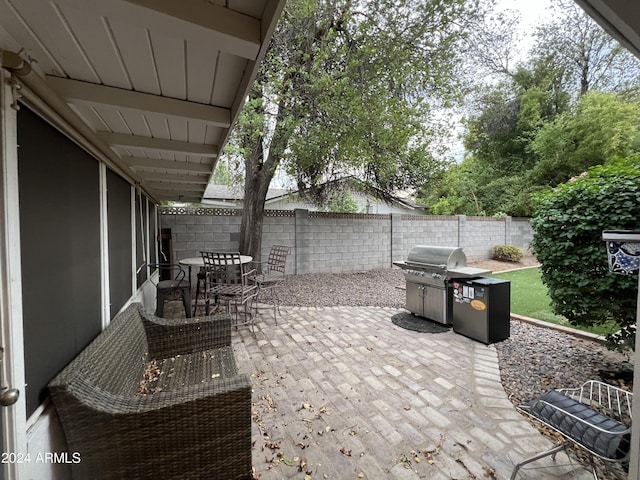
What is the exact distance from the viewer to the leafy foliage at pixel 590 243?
2.58 m

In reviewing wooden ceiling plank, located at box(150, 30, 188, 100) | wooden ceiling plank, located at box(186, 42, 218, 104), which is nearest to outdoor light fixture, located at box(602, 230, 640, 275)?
wooden ceiling plank, located at box(186, 42, 218, 104)

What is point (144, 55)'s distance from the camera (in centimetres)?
118

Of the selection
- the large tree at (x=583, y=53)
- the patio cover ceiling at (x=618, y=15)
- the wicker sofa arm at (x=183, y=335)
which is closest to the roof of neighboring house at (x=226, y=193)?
the wicker sofa arm at (x=183, y=335)

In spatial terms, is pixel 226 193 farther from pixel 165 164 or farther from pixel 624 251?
pixel 624 251

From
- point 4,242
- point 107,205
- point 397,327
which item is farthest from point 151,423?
point 397,327

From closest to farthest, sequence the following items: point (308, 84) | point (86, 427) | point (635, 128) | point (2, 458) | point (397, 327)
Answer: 1. point (2, 458)
2. point (86, 427)
3. point (397, 327)
4. point (308, 84)
5. point (635, 128)

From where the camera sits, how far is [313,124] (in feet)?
18.6

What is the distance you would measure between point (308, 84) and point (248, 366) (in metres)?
4.84

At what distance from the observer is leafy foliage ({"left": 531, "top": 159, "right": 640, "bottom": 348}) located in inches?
102

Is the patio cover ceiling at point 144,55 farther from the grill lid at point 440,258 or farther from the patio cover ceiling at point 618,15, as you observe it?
the grill lid at point 440,258

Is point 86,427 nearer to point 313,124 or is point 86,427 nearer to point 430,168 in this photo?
point 313,124

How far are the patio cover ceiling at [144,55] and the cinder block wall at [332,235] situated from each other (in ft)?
14.9

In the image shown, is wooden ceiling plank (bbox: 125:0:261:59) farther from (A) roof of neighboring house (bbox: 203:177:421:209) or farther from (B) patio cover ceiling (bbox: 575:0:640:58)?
(A) roof of neighboring house (bbox: 203:177:421:209)

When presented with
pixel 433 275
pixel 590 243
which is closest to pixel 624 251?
pixel 590 243
